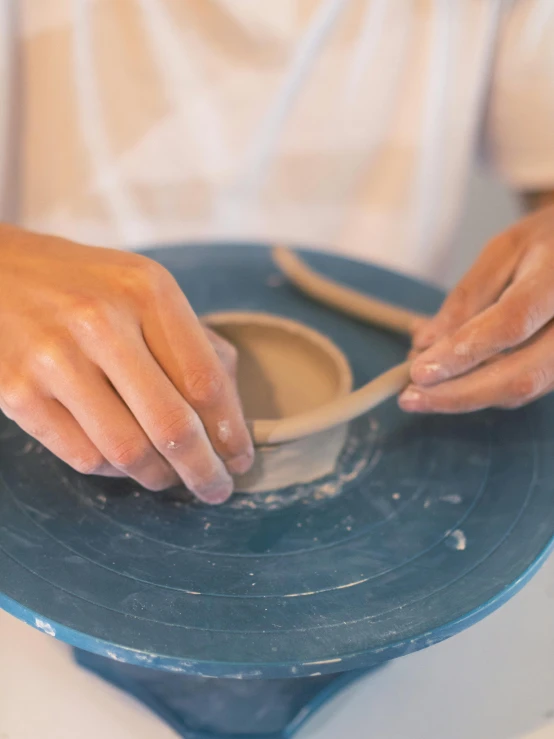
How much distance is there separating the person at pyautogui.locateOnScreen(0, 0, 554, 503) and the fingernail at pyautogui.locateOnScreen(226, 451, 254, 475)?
9 centimetres

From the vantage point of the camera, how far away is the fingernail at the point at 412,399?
1.90ft

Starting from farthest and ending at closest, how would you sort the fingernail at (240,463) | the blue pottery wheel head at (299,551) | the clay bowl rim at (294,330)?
the clay bowl rim at (294,330) < the fingernail at (240,463) < the blue pottery wheel head at (299,551)

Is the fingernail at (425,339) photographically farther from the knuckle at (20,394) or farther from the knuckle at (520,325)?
the knuckle at (20,394)

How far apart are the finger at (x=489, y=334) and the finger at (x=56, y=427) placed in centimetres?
29

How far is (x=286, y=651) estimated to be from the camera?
0.42 meters

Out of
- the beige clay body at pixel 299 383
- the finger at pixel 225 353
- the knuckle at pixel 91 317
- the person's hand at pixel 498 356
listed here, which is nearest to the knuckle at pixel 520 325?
the person's hand at pixel 498 356

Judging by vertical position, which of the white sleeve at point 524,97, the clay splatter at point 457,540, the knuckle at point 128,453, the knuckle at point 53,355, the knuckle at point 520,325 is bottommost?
the knuckle at point 128,453

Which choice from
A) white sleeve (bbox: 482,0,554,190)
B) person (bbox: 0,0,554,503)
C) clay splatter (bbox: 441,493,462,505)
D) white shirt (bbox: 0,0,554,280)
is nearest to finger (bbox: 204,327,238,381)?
person (bbox: 0,0,554,503)

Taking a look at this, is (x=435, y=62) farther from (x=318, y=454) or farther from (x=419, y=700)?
(x=419, y=700)

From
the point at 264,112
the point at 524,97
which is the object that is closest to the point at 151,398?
the point at 264,112

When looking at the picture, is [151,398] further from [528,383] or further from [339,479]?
[528,383]

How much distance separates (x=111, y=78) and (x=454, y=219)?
628 millimetres

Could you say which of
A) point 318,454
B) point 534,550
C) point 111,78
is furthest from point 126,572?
point 111,78

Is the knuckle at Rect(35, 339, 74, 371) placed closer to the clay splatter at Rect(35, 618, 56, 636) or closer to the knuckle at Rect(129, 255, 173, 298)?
the knuckle at Rect(129, 255, 173, 298)
